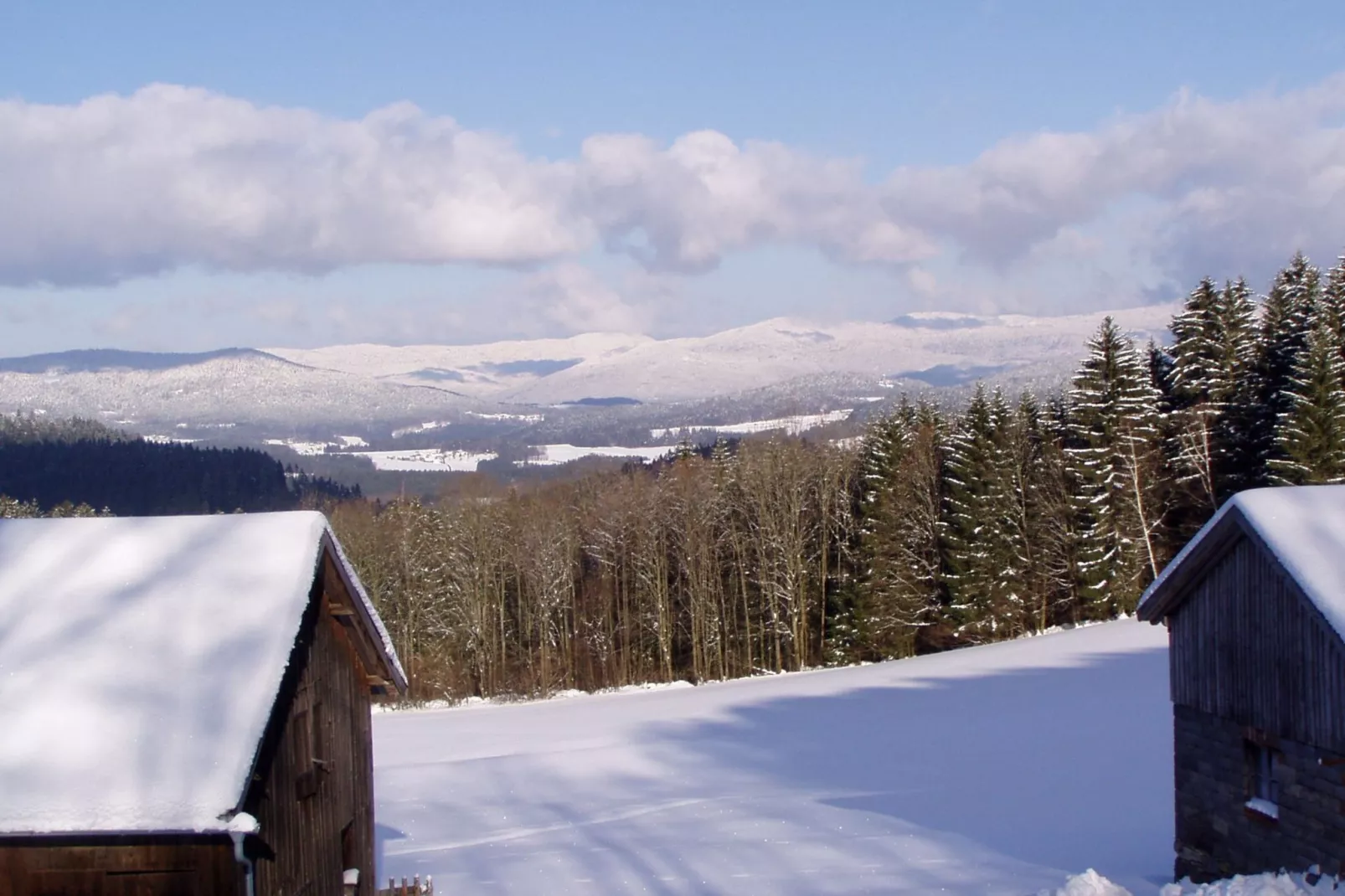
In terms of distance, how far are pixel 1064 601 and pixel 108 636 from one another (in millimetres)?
43809

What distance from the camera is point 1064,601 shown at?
1900 inches

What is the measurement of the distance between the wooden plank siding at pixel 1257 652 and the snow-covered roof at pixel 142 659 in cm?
1177

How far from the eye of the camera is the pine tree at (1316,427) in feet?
129

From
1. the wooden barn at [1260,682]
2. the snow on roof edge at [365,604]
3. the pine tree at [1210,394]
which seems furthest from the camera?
the pine tree at [1210,394]

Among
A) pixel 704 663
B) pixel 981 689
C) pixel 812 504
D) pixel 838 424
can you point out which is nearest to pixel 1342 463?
pixel 981 689

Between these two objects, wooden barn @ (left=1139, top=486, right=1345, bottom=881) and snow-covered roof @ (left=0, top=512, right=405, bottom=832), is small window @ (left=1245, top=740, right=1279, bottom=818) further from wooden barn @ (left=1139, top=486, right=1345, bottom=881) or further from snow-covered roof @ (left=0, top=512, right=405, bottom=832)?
snow-covered roof @ (left=0, top=512, right=405, bottom=832)

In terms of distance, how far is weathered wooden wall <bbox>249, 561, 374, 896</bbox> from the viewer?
11.9 meters

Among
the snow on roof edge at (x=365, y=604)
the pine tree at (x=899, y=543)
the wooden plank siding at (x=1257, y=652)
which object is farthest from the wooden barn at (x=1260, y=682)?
the pine tree at (x=899, y=543)

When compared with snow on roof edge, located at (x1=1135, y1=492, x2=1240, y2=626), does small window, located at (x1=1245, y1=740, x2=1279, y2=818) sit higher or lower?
lower

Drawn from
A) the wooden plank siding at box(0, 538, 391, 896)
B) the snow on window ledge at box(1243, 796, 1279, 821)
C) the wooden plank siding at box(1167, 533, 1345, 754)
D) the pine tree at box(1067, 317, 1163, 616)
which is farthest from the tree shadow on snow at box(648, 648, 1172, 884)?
the wooden plank siding at box(0, 538, 391, 896)

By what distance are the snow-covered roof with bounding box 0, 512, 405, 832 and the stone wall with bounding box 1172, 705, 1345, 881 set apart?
1213 centimetres

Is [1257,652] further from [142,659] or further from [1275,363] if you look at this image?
[1275,363]

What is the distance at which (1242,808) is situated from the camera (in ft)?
49.2

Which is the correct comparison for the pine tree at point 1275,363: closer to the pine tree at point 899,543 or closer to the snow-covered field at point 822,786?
the snow-covered field at point 822,786
